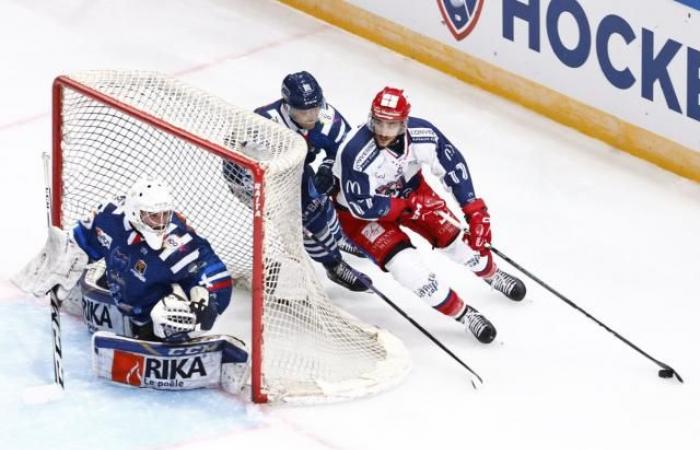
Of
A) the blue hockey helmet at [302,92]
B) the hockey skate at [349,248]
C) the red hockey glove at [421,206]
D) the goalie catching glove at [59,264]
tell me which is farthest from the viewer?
the hockey skate at [349,248]

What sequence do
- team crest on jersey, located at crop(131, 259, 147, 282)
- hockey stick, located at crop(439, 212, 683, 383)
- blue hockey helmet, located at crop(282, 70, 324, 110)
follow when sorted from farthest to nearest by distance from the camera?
blue hockey helmet, located at crop(282, 70, 324, 110), hockey stick, located at crop(439, 212, 683, 383), team crest on jersey, located at crop(131, 259, 147, 282)

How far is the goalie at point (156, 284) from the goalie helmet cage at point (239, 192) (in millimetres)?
172

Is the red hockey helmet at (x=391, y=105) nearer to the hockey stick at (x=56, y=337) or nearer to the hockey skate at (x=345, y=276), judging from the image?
the hockey skate at (x=345, y=276)

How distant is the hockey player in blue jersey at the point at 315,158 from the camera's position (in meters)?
7.41

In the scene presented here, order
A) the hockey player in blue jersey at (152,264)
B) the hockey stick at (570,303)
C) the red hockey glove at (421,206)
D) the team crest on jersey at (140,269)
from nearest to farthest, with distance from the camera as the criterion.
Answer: the hockey player in blue jersey at (152,264) → the team crest on jersey at (140,269) → the hockey stick at (570,303) → the red hockey glove at (421,206)

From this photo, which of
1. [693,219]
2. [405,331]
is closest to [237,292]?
[405,331]

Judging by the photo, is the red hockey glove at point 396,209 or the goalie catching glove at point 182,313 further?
the red hockey glove at point 396,209

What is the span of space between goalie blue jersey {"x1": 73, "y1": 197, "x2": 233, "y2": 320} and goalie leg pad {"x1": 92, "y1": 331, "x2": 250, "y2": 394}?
5.7 inches

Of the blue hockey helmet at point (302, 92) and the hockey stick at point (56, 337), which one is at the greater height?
the blue hockey helmet at point (302, 92)

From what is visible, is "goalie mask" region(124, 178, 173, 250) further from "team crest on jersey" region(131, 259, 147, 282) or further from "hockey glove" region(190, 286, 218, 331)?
"hockey glove" region(190, 286, 218, 331)

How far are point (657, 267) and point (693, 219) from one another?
0.51 m

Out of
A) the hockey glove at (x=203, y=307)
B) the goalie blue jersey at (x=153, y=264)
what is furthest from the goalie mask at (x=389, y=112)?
the hockey glove at (x=203, y=307)

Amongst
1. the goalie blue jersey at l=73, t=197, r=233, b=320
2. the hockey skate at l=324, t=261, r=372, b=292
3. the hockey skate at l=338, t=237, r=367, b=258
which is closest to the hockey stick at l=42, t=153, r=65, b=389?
the goalie blue jersey at l=73, t=197, r=233, b=320

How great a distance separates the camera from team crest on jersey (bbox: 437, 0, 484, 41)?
30.9 ft
